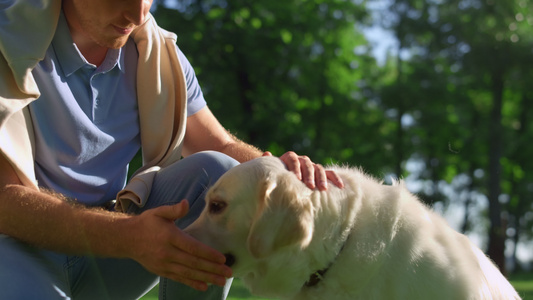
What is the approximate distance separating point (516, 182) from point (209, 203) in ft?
90.3

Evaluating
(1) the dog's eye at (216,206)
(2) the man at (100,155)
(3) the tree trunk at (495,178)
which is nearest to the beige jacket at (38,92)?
(2) the man at (100,155)

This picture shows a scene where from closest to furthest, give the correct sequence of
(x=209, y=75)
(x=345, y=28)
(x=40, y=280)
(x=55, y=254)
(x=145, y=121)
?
(x=40, y=280) → (x=55, y=254) → (x=145, y=121) → (x=209, y=75) → (x=345, y=28)

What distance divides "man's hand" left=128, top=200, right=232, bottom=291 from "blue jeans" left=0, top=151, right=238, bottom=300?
45 centimetres

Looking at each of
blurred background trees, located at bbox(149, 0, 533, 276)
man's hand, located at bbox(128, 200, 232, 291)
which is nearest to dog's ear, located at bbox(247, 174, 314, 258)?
man's hand, located at bbox(128, 200, 232, 291)

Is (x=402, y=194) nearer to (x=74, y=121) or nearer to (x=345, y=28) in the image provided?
(x=74, y=121)

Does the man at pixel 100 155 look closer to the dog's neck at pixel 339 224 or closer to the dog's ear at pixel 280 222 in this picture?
the dog's neck at pixel 339 224

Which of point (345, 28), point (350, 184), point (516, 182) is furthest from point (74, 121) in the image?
point (516, 182)

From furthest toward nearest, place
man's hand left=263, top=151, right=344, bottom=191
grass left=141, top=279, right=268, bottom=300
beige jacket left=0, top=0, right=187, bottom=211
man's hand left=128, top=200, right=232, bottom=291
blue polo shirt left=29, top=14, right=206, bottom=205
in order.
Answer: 1. grass left=141, top=279, right=268, bottom=300
2. blue polo shirt left=29, top=14, right=206, bottom=205
3. man's hand left=263, top=151, right=344, bottom=191
4. beige jacket left=0, top=0, right=187, bottom=211
5. man's hand left=128, top=200, right=232, bottom=291

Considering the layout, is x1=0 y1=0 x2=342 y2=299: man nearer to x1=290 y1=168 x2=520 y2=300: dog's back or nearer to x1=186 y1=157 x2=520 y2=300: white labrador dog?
x1=186 y1=157 x2=520 y2=300: white labrador dog

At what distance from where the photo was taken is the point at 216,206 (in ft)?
9.85

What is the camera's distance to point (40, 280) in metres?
2.71

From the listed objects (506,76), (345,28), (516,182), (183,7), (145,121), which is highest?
(145,121)

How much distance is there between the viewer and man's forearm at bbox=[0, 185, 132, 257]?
108 inches

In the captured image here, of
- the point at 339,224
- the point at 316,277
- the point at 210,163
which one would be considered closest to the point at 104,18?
the point at 210,163
